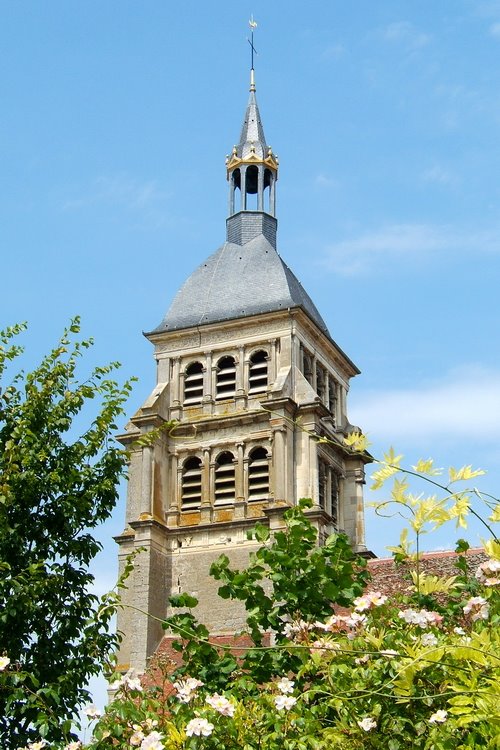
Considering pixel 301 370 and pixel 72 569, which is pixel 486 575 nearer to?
pixel 72 569

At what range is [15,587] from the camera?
12.1 meters

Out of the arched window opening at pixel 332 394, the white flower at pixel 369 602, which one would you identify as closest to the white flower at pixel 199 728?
the white flower at pixel 369 602

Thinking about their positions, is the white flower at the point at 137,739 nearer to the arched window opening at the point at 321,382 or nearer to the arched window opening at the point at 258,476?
the arched window opening at the point at 258,476

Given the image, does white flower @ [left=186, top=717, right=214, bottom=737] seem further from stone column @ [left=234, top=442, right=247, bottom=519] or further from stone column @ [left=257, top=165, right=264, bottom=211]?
stone column @ [left=257, top=165, right=264, bottom=211]

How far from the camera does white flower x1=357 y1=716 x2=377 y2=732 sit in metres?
7.27

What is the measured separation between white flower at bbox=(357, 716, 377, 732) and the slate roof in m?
32.0

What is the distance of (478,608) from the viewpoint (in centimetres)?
828

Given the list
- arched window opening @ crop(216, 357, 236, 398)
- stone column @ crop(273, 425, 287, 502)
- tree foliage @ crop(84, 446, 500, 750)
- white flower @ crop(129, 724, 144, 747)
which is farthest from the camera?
arched window opening @ crop(216, 357, 236, 398)

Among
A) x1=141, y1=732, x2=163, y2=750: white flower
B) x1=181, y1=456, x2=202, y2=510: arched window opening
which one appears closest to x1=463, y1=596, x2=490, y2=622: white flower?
x1=141, y1=732, x2=163, y2=750: white flower

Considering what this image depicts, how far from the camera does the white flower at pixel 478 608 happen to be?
8055 millimetres

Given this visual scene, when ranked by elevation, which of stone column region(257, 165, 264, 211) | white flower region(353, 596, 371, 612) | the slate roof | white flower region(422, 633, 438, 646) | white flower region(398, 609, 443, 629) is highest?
stone column region(257, 165, 264, 211)

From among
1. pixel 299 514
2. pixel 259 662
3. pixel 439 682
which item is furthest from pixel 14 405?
pixel 439 682

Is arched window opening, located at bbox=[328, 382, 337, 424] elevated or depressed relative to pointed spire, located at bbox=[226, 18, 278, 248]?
depressed

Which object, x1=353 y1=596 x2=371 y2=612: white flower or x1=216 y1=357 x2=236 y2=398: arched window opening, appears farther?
x1=216 y1=357 x2=236 y2=398: arched window opening
